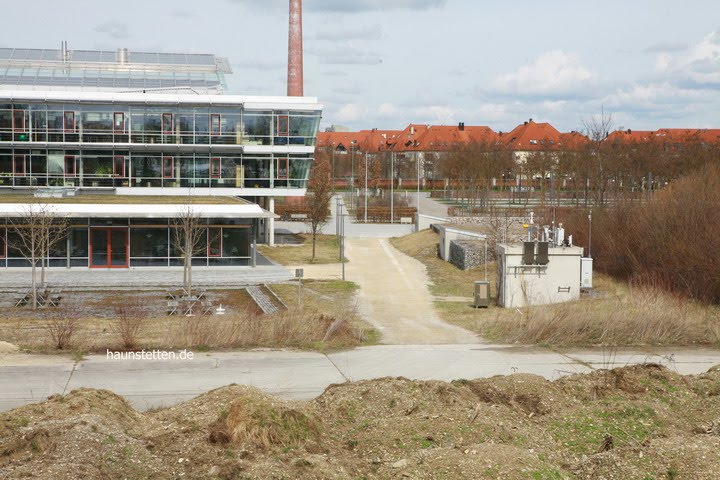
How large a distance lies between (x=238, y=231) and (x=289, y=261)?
447 cm

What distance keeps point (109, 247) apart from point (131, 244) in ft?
3.19

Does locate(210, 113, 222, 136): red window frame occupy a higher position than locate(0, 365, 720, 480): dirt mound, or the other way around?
locate(210, 113, 222, 136): red window frame

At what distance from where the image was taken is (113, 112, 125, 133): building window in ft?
170

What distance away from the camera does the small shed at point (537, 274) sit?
29.9 metres

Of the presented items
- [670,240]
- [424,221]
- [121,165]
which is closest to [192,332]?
[670,240]

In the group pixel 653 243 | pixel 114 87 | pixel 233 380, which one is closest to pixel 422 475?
pixel 233 380

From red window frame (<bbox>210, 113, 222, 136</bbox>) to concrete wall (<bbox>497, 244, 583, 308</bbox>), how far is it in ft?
86.7

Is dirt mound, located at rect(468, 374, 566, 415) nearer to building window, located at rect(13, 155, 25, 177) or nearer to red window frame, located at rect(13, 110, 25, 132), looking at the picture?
red window frame, located at rect(13, 110, 25, 132)

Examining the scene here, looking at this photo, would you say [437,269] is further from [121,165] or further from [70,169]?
[70,169]

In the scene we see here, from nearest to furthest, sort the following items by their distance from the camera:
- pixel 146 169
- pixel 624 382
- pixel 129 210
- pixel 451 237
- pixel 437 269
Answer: pixel 624 382
pixel 129 210
pixel 437 269
pixel 451 237
pixel 146 169

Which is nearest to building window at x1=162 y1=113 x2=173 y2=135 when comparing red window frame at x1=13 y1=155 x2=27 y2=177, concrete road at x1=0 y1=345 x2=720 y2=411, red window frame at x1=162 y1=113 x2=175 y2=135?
red window frame at x1=162 y1=113 x2=175 y2=135

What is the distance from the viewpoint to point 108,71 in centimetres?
6134

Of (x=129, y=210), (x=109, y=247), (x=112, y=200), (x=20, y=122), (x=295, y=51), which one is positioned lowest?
(x=109, y=247)

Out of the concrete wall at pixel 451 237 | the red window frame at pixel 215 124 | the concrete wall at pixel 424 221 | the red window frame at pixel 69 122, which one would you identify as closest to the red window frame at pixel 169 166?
the red window frame at pixel 215 124
